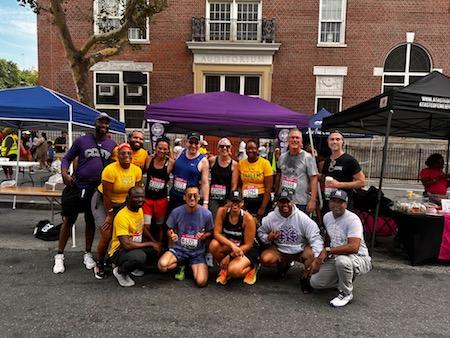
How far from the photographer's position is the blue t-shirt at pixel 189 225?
448cm

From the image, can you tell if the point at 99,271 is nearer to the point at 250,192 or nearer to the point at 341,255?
the point at 250,192

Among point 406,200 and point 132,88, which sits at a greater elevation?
point 132,88

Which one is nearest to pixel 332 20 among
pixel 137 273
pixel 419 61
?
pixel 419 61

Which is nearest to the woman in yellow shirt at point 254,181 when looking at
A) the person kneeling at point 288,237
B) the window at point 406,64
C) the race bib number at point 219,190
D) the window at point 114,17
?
the race bib number at point 219,190

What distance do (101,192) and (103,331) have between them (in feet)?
6.18

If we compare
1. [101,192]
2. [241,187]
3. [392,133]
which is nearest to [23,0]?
[101,192]

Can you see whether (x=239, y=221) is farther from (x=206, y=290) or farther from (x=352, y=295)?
(x=352, y=295)

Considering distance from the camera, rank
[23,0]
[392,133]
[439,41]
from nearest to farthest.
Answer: [392,133] < [23,0] < [439,41]

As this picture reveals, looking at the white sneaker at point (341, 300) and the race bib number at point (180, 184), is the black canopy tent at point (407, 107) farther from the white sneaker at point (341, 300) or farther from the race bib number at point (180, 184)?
the race bib number at point (180, 184)

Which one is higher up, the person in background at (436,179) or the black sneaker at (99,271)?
the person in background at (436,179)

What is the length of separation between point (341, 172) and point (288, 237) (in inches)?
49.8

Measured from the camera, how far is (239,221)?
4465 mm

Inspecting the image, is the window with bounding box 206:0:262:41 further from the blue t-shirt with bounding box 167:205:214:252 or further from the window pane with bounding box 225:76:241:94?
the blue t-shirt with bounding box 167:205:214:252

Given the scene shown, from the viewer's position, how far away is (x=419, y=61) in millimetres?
17875
